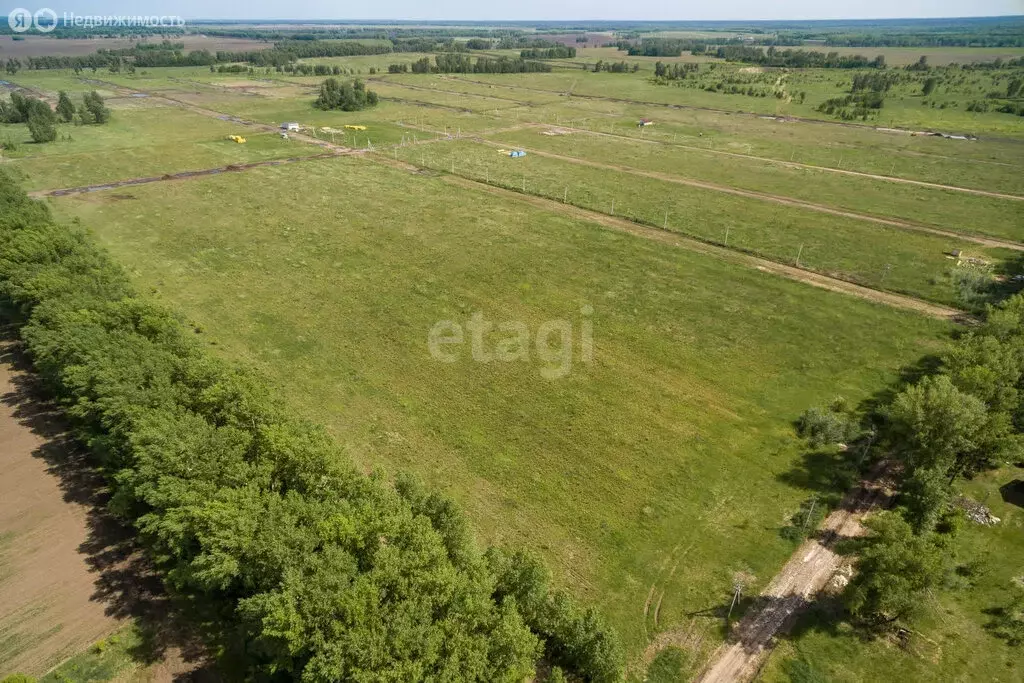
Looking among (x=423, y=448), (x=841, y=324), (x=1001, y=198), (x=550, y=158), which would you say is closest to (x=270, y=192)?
(x=550, y=158)

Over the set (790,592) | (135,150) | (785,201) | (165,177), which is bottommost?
(790,592)

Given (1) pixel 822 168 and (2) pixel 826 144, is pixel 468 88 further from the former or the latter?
(1) pixel 822 168

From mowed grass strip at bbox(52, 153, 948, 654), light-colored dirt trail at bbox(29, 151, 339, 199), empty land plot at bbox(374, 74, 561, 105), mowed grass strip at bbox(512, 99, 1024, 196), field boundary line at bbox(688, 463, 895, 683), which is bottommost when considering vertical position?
field boundary line at bbox(688, 463, 895, 683)

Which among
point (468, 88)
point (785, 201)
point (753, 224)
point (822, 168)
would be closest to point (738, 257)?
point (753, 224)

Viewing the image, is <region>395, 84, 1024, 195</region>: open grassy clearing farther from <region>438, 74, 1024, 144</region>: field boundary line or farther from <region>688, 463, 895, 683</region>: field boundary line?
<region>688, 463, 895, 683</region>: field boundary line

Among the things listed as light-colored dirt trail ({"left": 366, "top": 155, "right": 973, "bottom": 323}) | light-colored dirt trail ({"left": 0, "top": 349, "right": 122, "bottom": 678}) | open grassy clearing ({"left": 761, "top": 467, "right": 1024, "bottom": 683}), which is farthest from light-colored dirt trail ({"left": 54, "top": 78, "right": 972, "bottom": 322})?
light-colored dirt trail ({"left": 0, "top": 349, "right": 122, "bottom": 678})

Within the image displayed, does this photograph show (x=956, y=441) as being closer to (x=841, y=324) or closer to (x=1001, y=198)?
(x=841, y=324)
